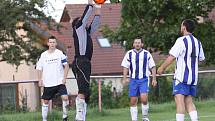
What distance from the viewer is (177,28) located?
3644 centimetres

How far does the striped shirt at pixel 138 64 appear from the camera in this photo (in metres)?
14.7

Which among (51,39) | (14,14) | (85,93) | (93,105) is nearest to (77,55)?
(85,93)

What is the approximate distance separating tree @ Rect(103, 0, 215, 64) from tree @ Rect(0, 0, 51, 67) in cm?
498

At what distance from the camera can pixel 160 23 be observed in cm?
3866

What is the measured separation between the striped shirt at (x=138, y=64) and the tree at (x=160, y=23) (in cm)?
2091

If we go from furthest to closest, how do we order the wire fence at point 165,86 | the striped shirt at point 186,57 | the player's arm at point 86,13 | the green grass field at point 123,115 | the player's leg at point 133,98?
the wire fence at point 165,86 → the green grass field at point 123,115 → the player's leg at point 133,98 → the player's arm at point 86,13 → the striped shirt at point 186,57

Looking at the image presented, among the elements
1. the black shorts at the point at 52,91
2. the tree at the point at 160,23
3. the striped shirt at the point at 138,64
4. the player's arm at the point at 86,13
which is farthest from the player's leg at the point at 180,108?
the tree at the point at 160,23

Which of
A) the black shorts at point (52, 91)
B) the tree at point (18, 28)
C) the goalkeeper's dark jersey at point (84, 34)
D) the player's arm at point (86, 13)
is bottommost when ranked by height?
the black shorts at point (52, 91)

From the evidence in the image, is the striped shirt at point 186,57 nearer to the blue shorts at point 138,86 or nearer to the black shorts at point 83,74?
the black shorts at point 83,74

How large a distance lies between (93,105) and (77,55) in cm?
681

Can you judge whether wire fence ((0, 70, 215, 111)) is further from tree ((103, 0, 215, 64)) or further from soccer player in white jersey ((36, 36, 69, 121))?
tree ((103, 0, 215, 64))

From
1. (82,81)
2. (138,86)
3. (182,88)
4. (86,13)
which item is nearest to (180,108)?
(182,88)

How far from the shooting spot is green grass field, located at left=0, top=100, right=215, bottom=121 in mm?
16781

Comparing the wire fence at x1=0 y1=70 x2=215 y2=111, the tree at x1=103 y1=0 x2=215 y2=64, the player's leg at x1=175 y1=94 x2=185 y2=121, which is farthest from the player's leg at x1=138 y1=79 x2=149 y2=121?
the tree at x1=103 y1=0 x2=215 y2=64
